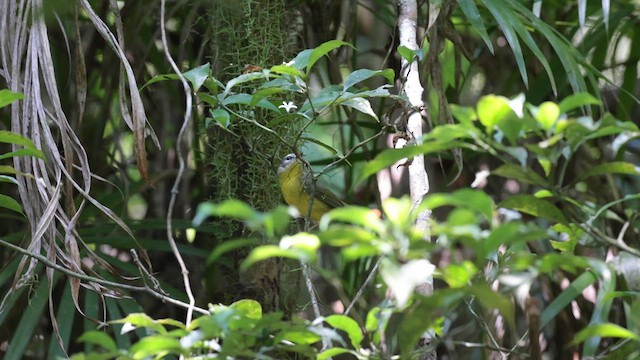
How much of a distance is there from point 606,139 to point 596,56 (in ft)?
1.35

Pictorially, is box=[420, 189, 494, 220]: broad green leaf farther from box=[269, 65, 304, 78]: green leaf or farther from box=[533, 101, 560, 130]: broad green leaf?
box=[269, 65, 304, 78]: green leaf

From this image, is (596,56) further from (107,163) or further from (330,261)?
(107,163)

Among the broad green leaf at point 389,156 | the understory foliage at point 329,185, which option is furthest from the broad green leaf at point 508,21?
the broad green leaf at point 389,156

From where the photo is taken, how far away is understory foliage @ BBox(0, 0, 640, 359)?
Answer: 3.77 ft

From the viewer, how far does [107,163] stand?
3.35 m

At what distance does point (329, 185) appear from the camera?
3639 mm

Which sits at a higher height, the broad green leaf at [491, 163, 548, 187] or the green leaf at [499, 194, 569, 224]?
the broad green leaf at [491, 163, 548, 187]

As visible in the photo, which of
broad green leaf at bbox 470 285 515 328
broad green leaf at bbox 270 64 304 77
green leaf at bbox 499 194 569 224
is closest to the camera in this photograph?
broad green leaf at bbox 470 285 515 328

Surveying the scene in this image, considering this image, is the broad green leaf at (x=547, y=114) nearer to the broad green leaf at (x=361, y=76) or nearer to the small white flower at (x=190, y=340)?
the small white flower at (x=190, y=340)

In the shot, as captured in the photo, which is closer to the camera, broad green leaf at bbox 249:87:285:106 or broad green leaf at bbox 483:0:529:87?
broad green leaf at bbox 249:87:285:106

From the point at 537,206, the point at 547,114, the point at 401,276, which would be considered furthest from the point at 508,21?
the point at 401,276

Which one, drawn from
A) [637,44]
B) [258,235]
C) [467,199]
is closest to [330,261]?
[258,235]

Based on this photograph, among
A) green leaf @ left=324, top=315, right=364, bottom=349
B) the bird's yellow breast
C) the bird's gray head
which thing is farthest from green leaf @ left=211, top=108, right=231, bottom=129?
the bird's yellow breast

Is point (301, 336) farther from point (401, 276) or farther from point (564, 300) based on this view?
point (564, 300)
